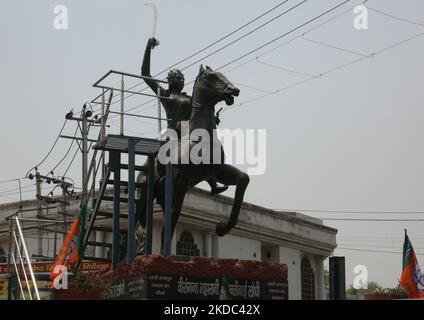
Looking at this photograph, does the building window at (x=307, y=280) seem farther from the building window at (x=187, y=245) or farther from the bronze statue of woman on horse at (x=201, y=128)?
the bronze statue of woman on horse at (x=201, y=128)

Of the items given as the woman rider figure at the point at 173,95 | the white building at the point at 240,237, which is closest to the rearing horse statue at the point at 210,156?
the woman rider figure at the point at 173,95

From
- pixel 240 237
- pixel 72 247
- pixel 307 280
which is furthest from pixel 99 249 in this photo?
pixel 307 280

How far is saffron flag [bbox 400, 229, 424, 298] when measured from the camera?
72.2 ft

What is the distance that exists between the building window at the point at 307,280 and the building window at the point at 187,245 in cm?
791

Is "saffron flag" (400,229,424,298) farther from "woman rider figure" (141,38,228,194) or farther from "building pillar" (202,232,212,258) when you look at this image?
"building pillar" (202,232,212,258)

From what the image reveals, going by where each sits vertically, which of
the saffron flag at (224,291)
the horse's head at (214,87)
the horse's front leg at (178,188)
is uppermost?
the horse's head at (214,87)

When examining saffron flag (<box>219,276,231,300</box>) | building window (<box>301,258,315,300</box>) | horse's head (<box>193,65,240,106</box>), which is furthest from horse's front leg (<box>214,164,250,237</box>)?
building window (<box>301,258,315,300</box>)

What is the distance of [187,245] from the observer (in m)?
30.3

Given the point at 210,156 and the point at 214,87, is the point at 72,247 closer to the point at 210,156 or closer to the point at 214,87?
the point at 210,156

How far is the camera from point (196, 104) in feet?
49.2

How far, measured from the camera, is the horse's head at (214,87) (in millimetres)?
14508

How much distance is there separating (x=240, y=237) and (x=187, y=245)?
3802 millimetres
